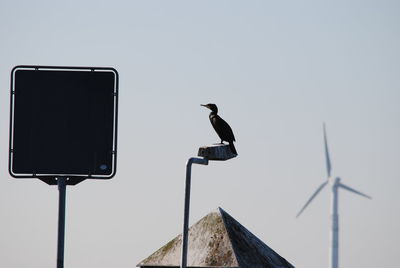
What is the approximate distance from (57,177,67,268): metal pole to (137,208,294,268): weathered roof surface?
3750mm

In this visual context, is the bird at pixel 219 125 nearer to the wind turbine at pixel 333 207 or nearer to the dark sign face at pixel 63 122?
the dark sign face at pixel 63 122

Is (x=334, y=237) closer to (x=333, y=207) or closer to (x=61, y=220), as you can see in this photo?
(x=333, y=207)

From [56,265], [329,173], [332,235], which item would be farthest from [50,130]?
[332,235]

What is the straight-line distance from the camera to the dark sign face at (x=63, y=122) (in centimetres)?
938

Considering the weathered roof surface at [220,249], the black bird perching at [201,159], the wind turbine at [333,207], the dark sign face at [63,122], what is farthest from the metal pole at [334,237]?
the dark sign face at [63,122]

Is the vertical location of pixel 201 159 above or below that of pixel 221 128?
below

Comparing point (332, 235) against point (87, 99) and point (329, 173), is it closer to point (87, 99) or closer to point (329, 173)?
point (329, 173)

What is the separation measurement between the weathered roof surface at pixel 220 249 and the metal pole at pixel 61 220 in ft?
12.3

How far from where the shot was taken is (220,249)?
13.1m

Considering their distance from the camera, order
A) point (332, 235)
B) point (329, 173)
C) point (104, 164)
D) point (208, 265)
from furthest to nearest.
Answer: point (332, 235) → point (329, 173) → point (208, 265) → point (104, 164)

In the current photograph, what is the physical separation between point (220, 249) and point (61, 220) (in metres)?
4.02

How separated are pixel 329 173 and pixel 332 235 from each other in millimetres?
23019

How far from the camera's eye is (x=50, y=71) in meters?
9.57

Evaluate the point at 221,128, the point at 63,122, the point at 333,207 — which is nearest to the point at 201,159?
the point at 63,122
